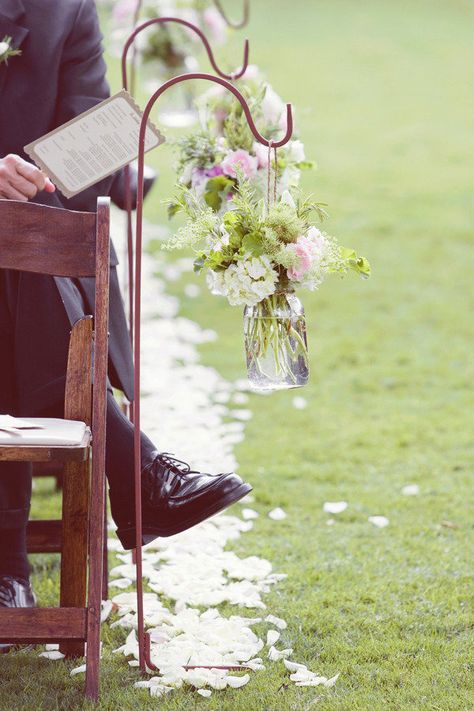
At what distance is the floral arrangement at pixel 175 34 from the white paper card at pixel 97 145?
386 cm

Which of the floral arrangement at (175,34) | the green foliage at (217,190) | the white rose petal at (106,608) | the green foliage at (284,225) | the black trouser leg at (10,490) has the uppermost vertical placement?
the floral arrangement at (175,34)

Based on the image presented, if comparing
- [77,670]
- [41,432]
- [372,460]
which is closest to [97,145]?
[41,432]

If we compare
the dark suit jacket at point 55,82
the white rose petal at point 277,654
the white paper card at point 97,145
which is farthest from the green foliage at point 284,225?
the white rose petal at point 277,654

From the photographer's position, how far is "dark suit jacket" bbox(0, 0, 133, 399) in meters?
3.56

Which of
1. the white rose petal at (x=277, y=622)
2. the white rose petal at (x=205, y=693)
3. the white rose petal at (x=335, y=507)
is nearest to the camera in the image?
the white rose petal at (x=205, y=693)

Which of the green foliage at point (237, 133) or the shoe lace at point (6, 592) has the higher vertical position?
the green foliage at point (237, 133)

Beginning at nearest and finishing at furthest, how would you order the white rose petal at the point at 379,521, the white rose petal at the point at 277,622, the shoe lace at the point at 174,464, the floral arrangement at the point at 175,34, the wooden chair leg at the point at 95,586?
1. the wooden chair leg at the point at 95,586
2. the shoe lace at the point at 174,464
3. the white rose petal at the point at 277,622
4. the white rose petal at the point at 379,521
5. the floral arrangement at the point at 175,34

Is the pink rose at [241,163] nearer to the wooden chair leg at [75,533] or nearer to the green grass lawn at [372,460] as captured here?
the green grass lawn at [372,460]

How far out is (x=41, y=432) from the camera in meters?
2.92

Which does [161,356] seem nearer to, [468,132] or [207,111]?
[207,111]

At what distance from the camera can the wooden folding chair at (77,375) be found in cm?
304

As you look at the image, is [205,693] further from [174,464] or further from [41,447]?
[41,447]

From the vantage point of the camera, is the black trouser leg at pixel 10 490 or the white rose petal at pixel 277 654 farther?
the black trouser leg at pixel 10 490

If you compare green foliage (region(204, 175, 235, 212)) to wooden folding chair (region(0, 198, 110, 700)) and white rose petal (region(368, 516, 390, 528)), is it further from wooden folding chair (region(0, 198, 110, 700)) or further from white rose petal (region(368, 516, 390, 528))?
white rose petal (region(368, 516, 390, 528))
